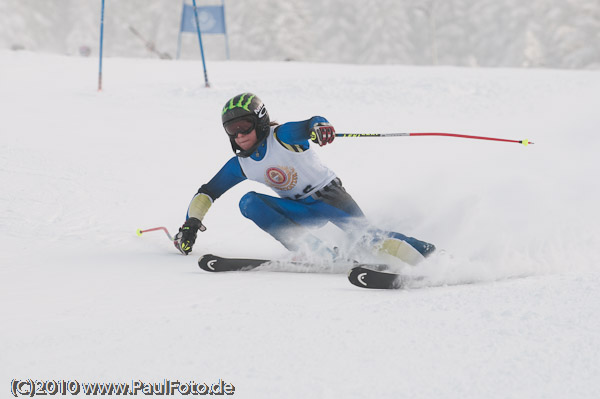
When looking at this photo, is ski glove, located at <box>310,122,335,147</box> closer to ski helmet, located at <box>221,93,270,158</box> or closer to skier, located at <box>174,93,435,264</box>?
skier, located at <box>174,93,435,264</box>

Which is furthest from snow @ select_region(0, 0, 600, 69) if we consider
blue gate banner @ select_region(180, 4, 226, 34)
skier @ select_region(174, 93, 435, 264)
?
skier @ select_region(174, 93, 435, 264)

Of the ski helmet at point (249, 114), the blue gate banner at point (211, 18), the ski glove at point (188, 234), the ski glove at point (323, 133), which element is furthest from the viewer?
the blue gate banner at point (211, 18)

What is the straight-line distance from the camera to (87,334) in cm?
223

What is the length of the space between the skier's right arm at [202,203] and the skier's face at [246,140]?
268 mm

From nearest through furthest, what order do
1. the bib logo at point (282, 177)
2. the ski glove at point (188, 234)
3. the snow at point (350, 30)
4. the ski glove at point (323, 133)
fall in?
the ski glove at point (323, 133) < the bib logo at point (282, 177) < the ski glove at point (188, 234) < the snow at point (350, 30)

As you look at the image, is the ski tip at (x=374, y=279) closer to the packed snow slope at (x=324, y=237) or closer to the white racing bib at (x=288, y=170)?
the packed snow slope at (x=324, y=237)

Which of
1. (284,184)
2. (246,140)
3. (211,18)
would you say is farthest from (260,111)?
(211,18)

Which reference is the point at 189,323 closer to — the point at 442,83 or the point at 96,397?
the point at 96,397

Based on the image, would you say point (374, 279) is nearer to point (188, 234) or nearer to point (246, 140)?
point (246, 140)

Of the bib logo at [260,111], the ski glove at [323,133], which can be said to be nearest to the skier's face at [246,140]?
the bib logo at [260,111]

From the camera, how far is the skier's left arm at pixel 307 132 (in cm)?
343

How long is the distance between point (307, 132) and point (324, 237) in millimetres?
816

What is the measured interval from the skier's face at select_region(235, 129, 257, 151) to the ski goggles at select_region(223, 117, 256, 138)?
0.06ft

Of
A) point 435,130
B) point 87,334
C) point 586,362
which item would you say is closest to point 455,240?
point 586,362
